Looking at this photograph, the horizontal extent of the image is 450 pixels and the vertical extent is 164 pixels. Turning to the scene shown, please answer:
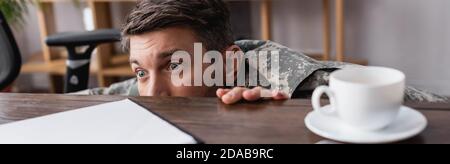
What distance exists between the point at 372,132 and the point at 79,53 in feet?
3.65

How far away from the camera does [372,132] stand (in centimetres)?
59

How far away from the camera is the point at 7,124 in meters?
0.74

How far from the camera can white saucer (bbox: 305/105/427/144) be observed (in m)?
0.58

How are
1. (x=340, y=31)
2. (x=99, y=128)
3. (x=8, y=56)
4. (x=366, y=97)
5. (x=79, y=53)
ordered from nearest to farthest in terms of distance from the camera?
(x=366, y=97) < (x=99, y=128) < (x=79, y=53) < (x=8, y=56) < (x=340, y=31)

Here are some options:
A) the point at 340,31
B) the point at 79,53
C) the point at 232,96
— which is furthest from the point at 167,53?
the point at 340,31

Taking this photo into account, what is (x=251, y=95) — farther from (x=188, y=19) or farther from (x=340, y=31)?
(x=340, y=31)

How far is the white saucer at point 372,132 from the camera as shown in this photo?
577 mm

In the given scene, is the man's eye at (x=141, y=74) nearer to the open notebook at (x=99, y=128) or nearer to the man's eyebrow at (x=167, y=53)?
the man's eyebrow at (x=167, y=53)

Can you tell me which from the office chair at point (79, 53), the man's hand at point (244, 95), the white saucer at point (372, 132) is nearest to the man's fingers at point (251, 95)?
the man's hand at point (244, 95)

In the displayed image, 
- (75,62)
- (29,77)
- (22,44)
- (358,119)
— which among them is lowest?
(29,77)

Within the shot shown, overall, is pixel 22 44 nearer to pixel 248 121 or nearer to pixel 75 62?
pixel 75 62

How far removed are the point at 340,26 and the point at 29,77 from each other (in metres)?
2.03

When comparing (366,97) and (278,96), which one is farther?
(278,96)
